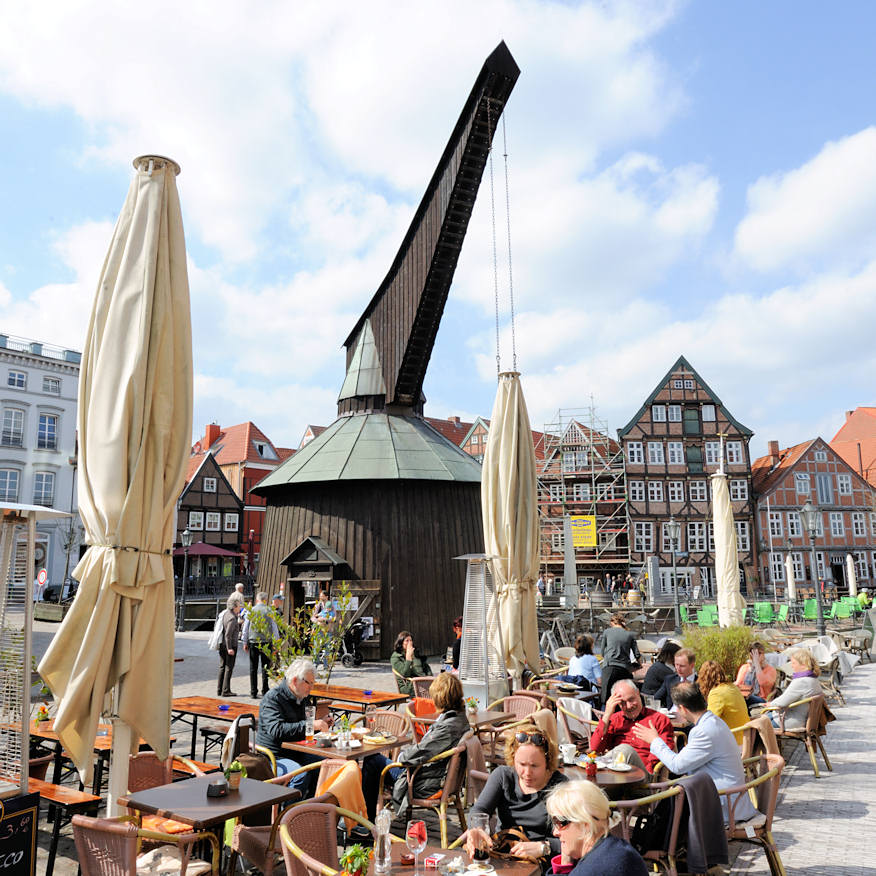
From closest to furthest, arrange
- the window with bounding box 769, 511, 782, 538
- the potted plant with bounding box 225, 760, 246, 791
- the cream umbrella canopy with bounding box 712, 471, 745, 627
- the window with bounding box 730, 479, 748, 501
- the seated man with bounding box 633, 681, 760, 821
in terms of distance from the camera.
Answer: the potted plant with bounding box 225, 760, 246, 791 < the seated man with bounding box 633, 681, 760, 821 < the cream umbrella canopy with bounding box 712, 471, 745, 627 < the window with bounding box 730, 479, 748, 501 < the window with bounding box 769, 511, 782, 538

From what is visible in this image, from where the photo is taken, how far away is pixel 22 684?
14.5ft

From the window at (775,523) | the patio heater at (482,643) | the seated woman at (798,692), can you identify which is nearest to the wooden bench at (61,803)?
the patio heater at (482,643)

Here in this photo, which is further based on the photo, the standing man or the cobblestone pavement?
the standing man

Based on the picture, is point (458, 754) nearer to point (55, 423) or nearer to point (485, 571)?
point (485, 571)

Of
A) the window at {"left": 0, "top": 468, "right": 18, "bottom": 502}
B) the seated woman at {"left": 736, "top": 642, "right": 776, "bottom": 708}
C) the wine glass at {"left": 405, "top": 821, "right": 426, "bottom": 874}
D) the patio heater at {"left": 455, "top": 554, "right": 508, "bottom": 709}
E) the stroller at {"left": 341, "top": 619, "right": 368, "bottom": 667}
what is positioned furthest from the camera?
the window at {"left": 0, "top": 468, "right": 18, "bottom": 502}

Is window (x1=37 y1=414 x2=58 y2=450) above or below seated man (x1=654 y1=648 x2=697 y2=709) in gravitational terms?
above

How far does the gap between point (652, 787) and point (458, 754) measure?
1388 mm

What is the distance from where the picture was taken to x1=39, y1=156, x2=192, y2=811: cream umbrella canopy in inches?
164

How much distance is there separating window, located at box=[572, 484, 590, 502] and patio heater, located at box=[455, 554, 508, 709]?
33508 millimetres

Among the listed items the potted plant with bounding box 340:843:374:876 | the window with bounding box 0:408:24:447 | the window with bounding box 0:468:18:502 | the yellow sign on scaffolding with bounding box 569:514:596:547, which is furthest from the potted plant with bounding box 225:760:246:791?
the window with bounding box 0:408:24:447

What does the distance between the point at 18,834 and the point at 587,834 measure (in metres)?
3.14

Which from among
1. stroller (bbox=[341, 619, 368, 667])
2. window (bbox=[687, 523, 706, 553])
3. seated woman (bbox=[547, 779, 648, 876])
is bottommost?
stroller (bbox=[341, 619, 368, 667])

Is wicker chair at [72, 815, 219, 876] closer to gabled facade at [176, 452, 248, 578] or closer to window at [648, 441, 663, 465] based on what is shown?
window at [648, 441, 663, 465]

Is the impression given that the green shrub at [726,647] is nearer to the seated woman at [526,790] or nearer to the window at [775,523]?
the seated woman at [526,790]
